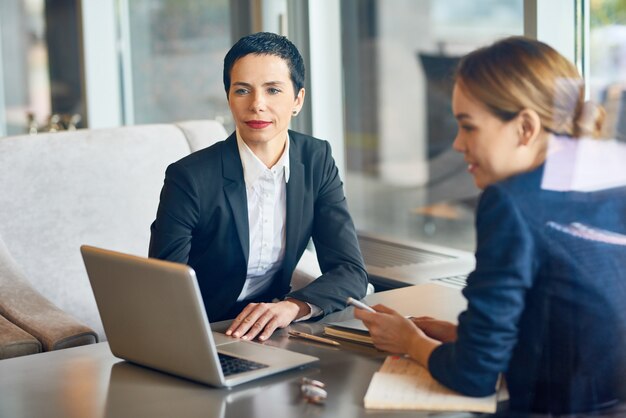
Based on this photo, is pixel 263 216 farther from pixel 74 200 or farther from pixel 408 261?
pixel 74 200

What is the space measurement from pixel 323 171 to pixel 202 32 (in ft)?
7.60

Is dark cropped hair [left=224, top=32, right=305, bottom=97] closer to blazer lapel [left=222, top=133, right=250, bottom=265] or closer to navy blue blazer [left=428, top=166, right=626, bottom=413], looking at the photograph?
blazer lapel [left=222, top=133, right=250, bottom=265]

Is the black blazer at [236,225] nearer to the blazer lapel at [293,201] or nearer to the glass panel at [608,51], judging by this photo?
the blazer lapel at [293,201]

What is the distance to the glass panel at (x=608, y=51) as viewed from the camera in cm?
176

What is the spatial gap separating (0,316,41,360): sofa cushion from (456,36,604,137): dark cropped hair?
1.19 meters

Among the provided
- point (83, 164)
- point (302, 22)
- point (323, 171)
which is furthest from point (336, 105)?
point (323, 171)

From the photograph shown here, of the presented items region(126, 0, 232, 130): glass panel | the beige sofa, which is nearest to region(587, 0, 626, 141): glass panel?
the beige sofa

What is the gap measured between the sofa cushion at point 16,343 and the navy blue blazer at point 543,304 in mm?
1040

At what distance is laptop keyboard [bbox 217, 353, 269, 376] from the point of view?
1484mm

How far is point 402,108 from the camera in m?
7.23

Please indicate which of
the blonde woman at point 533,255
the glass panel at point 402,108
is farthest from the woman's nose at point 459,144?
the glass panel at point 402,108

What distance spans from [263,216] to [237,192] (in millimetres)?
98

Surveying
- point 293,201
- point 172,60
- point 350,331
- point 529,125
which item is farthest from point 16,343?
point 172,60

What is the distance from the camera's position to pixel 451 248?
2766 millimetres
